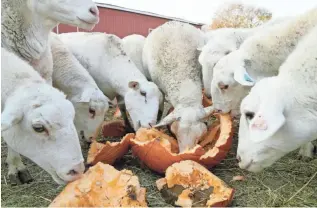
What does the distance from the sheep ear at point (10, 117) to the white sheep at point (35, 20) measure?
1702 mm

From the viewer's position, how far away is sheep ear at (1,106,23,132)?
9.78 feet

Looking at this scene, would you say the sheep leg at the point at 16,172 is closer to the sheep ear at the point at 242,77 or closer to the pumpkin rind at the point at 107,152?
the pumpkin rind at the point at 107,152

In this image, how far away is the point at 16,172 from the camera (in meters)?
4.21

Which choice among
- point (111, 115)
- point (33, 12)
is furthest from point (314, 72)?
point (111, 115)

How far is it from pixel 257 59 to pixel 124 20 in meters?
16.3

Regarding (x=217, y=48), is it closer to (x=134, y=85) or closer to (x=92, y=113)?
(x=134, y=85)

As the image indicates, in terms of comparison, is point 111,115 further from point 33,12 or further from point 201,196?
point 201,196

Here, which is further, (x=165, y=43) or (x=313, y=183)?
(x=165, y=43)

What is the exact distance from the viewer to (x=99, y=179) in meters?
3.37

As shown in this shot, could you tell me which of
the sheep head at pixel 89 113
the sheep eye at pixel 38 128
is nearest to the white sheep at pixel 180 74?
the sheep head at pixel 89 113

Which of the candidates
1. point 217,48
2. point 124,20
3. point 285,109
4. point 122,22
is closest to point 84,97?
point 217,48

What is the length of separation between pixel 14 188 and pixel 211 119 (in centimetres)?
299

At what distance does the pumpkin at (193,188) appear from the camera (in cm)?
340

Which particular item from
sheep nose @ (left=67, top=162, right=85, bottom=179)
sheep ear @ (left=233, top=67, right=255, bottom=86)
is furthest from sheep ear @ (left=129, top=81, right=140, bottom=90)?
sheep nose @ (left=67, top=162, right=85, bottom=179)
